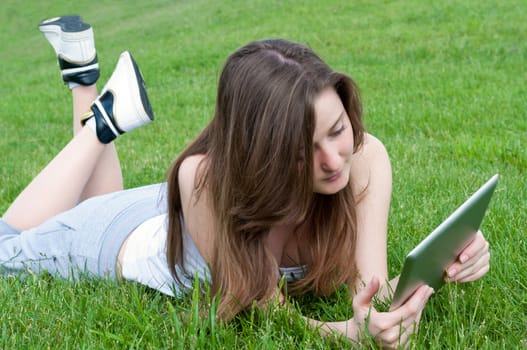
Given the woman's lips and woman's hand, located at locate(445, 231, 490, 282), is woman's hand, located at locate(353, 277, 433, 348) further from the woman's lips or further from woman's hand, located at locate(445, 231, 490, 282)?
the woman's lips

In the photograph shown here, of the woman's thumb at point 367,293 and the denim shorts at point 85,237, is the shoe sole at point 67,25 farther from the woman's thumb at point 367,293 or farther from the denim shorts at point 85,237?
the woman's thumb at point 367,293

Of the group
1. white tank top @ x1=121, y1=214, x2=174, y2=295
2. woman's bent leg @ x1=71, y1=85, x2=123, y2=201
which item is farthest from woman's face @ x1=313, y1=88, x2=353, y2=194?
woman's bent leg @ x1=71, y1=85, x2=123, y2=201

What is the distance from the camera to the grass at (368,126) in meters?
2.34

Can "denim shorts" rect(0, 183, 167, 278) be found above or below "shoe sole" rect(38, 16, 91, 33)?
below

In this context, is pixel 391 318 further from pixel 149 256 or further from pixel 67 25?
pixel 67 25

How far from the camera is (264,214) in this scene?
239 centimetres

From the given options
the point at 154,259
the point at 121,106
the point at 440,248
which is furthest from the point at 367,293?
the point at 121,106

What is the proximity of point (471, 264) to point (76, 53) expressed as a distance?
271 centimetres

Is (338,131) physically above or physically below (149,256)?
above

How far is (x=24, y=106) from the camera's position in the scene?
888 cm

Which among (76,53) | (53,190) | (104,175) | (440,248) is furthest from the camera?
(76,53)

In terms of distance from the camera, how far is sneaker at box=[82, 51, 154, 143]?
149 inches

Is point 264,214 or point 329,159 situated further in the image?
point 264,214

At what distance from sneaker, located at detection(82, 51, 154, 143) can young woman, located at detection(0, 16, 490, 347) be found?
43cm
